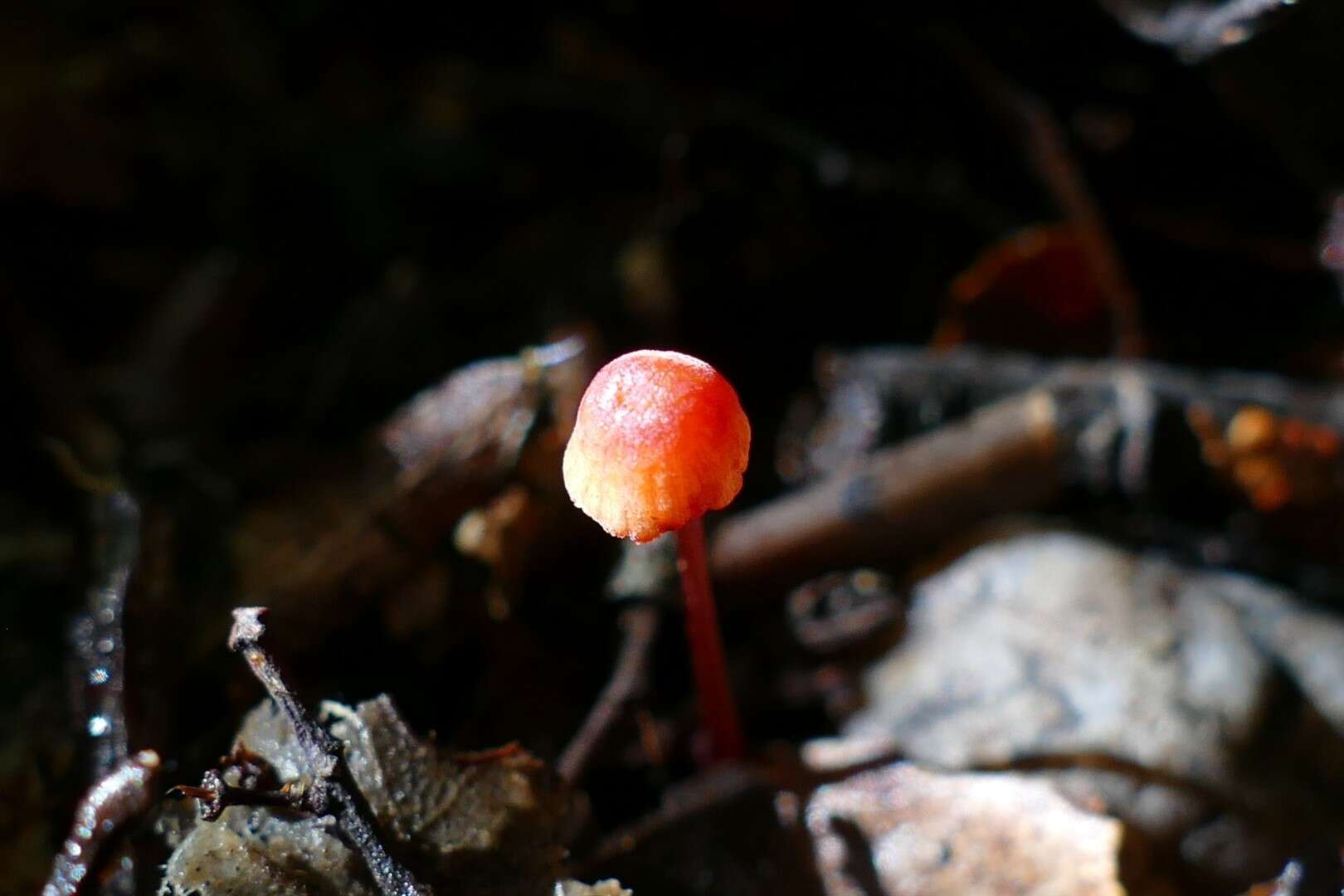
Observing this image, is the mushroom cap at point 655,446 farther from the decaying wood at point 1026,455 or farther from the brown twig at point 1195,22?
the brown twig at point 1195,22

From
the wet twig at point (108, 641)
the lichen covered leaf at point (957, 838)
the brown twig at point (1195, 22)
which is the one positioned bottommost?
the lichen covered leaf at point (957, 838)

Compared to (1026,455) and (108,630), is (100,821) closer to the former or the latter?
(108,630)

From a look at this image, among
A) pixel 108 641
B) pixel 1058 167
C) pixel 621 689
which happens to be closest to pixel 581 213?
pixel 1058 167

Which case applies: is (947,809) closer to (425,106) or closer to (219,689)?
(219,689)

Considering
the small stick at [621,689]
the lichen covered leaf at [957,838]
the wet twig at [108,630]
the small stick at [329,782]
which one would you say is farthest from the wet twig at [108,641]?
the lichen covered leaf at [957,838]

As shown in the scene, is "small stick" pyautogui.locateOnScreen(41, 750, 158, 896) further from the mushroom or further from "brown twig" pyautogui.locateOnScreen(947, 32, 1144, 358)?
"brown twig" pyautogui.locateOnScreen(947, 32, 1144, 358)

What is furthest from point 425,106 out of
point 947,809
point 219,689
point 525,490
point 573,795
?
point 947,809

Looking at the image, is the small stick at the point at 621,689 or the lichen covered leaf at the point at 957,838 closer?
the lichen covered leaf at the point at 957,838
